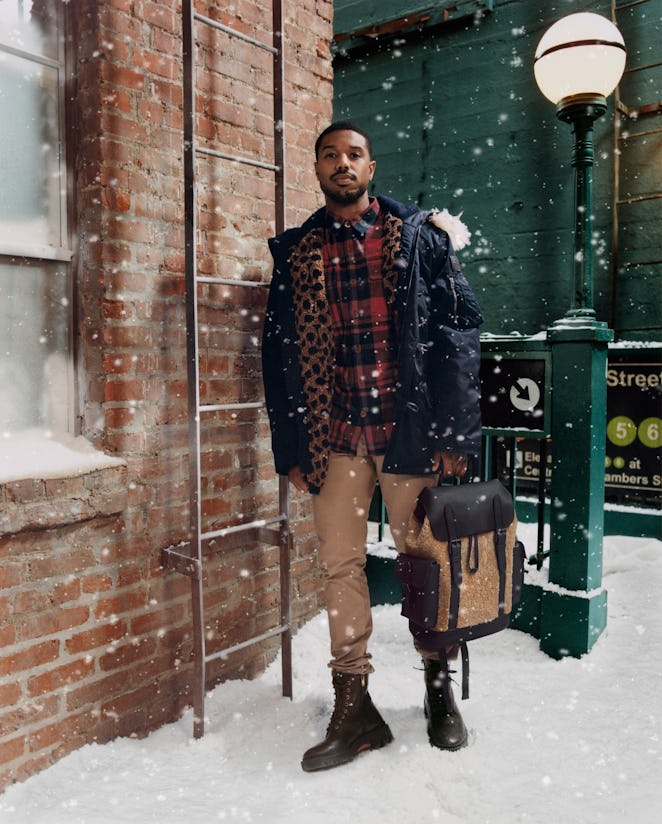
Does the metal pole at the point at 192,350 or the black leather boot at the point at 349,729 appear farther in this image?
the metal pole at the point at 192,350

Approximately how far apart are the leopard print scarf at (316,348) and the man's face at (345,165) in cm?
16

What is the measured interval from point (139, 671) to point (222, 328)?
142cm

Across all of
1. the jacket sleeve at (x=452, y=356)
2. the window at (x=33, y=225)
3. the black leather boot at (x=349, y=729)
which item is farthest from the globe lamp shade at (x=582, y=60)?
the black leather boot at (x=349, y=729)

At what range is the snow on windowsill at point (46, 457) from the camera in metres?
2.41

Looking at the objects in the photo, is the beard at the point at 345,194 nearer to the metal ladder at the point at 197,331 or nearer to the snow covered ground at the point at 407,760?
the metal ladder at the point at 197,331

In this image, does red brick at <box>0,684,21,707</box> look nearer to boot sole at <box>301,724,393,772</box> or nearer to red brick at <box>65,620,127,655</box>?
red brick at <box>65,620,127,655</box>

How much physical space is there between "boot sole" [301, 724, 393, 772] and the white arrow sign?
161cm

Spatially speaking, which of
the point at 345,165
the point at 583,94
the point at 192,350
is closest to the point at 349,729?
the point at 192,350

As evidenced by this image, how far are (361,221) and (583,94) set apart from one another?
1.41 metres

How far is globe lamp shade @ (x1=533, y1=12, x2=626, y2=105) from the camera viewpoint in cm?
329

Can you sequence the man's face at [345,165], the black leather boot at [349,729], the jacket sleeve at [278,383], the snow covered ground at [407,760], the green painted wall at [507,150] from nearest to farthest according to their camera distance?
the snow covered ground at [407,760] → the black leather boot at [349,729] → the man's face at [345,165] → the jacket sleeve at [278,383] → the green painted wall at [507,150]

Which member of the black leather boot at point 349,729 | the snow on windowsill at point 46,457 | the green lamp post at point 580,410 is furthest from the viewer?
the green lamp post at point 580,410

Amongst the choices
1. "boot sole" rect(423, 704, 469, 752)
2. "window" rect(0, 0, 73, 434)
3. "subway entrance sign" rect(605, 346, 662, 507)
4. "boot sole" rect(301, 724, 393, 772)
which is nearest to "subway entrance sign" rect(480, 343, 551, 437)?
"boot sole" rect(423, 704, 469, 752)

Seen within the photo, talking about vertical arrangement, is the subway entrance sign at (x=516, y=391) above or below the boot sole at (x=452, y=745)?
above
